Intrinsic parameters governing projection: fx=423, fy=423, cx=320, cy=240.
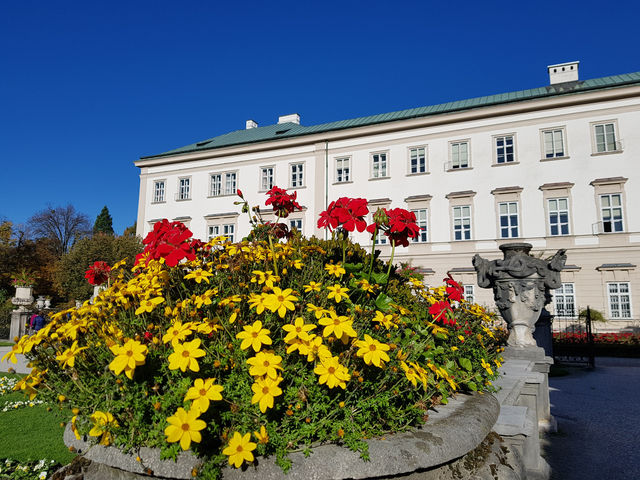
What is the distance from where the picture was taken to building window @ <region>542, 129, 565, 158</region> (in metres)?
21.7

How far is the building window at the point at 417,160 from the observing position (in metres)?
24.5

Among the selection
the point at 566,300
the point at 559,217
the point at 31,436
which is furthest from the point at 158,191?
the point at 31,436

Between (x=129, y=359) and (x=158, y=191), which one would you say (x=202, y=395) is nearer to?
(x=129, y=359)

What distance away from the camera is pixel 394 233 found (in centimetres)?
309

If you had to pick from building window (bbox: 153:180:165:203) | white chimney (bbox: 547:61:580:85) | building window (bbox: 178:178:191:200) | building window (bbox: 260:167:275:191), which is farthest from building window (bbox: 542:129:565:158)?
building window (bbox: 153:180:165:203)

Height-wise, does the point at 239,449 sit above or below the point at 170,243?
below

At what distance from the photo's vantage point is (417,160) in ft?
80.8

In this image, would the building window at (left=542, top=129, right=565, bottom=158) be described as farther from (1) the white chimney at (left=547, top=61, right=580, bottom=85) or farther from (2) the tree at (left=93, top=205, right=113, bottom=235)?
(2) the tree at (left=93, top=205, right=113, bottom=235)

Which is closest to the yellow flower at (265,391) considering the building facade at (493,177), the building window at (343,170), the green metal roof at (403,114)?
the building facade at (493,177)

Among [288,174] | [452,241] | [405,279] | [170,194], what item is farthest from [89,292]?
[405,279]

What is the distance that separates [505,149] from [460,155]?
2.32m

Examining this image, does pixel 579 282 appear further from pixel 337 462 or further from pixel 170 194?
pixel 170 194

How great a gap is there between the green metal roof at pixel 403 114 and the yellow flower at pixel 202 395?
24.7 metres

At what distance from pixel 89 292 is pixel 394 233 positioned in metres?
28.9
